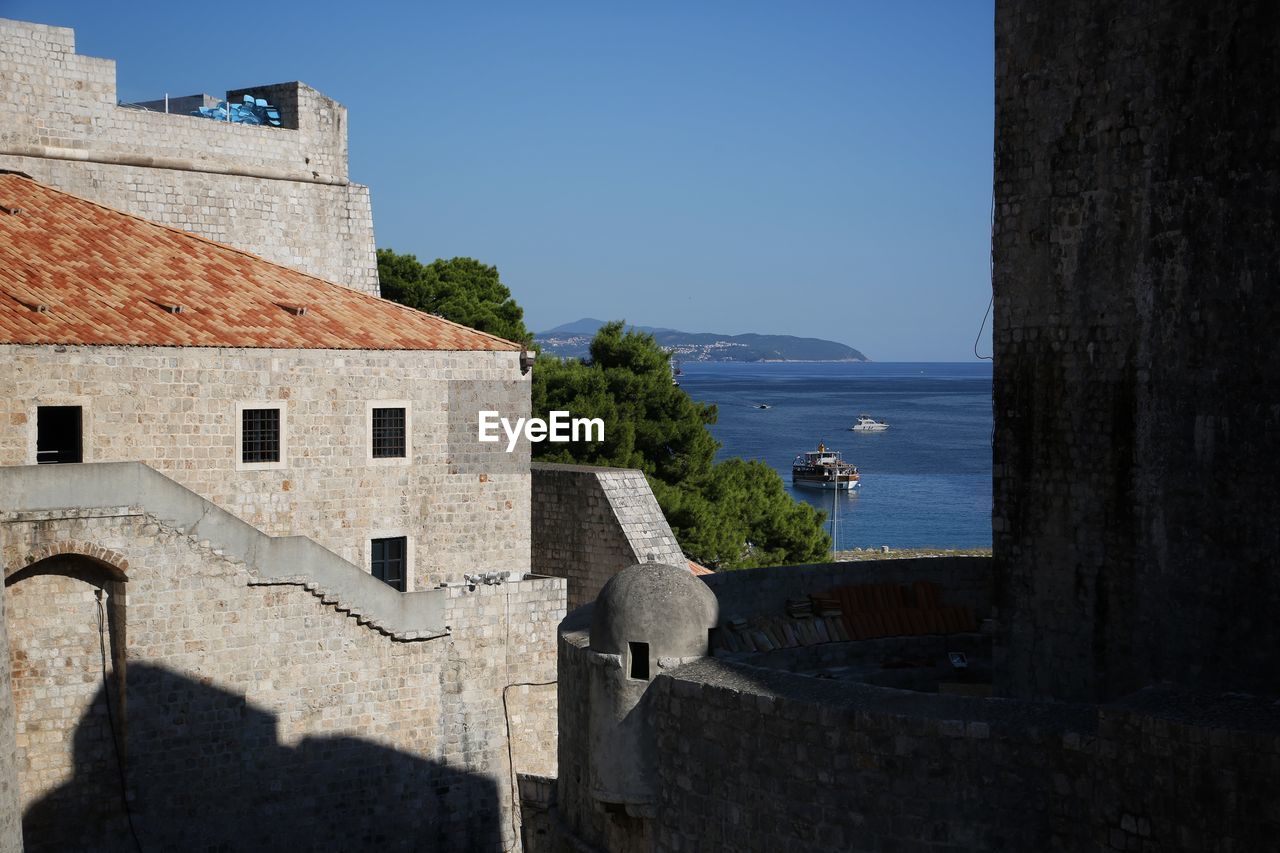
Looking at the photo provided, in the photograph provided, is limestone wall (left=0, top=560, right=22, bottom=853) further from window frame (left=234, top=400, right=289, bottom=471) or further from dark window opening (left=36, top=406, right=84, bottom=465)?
window frame (left=234, top=400, right=289, bottom=471)

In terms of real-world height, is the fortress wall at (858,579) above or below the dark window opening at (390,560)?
above

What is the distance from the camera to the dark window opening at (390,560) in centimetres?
2438

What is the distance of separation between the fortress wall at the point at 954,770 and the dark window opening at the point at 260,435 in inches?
452

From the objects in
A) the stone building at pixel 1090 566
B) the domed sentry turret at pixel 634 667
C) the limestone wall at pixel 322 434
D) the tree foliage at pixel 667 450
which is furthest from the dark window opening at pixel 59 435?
the tree foliage at pixel 667 450

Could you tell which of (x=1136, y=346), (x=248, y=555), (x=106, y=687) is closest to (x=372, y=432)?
(x=248, y=555)

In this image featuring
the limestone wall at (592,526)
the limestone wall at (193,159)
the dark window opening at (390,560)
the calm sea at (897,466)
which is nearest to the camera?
the dark window opening at (390,560)

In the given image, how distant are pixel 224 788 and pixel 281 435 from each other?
215 inches

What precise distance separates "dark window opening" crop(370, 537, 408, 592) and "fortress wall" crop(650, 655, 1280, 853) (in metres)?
12.1

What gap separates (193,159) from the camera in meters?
26.9

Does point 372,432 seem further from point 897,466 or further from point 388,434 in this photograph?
point 897,466

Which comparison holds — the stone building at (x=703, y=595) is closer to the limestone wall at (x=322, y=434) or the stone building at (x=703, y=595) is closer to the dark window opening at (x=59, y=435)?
the limestone wall at (x=322, y=434)

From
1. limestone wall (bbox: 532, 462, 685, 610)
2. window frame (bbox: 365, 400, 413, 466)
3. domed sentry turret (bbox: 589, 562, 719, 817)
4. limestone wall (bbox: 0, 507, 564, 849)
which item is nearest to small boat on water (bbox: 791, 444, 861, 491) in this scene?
limestone wall (bbox: 532, 462, 685, 610)

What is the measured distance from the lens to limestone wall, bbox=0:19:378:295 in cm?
2497

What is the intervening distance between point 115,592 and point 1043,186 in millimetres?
12374
